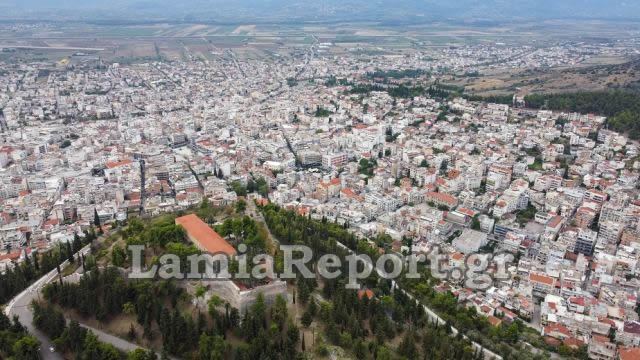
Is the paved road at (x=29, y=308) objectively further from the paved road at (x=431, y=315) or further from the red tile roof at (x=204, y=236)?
the paved road at (x=431, y=315)

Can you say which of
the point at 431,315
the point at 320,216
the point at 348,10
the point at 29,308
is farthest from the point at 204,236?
the point at 348,10

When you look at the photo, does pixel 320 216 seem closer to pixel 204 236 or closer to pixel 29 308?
pixel 204 236

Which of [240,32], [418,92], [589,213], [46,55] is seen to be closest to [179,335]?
[589,213]

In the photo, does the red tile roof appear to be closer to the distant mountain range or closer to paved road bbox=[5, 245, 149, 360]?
paved road bbox=[5, 245, 149, 360]

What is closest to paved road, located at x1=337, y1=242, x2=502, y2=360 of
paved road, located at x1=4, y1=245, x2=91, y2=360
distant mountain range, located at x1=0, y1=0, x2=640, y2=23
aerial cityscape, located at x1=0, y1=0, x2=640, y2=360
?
aerial cityscape, located at x1=0, y1=0, x2=640, y2=360

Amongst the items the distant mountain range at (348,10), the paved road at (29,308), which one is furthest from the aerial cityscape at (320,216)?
the distant mountain range at (348,10)
